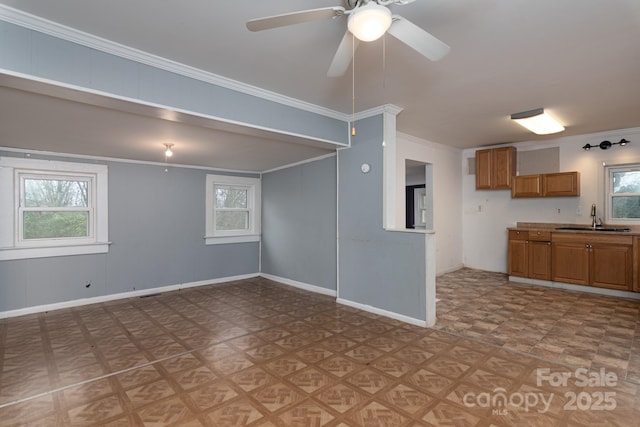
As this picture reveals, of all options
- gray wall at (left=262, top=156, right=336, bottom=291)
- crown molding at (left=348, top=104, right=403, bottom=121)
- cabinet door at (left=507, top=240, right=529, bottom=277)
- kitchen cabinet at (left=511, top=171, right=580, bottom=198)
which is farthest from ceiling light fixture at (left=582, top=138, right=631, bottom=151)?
gray wall at (left=262, top=156, right=336, bottom=291)

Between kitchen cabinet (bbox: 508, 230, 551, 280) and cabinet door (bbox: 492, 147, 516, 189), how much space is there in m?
0.94

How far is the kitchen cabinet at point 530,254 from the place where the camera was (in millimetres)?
5215

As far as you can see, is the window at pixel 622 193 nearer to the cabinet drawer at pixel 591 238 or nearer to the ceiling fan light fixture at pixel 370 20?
the cabinet drawer at pixel 591 238

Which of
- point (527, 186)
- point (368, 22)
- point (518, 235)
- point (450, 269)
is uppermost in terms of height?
point (368, 22)

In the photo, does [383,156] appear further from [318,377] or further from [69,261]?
[69,261]

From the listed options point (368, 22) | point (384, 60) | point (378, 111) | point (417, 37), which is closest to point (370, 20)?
point (368, 22)

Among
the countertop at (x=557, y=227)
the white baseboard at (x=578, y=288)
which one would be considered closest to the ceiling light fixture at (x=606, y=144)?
the countertop at (x=557, y=227)

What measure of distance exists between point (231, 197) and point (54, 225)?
2.79m

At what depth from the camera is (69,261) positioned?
4520 mm

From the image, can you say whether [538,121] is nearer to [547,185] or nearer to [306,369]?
[547,185]

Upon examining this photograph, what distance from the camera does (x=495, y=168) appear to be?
5.96m

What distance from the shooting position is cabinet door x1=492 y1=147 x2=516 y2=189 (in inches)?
228

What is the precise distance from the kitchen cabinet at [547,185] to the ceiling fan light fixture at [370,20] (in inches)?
206

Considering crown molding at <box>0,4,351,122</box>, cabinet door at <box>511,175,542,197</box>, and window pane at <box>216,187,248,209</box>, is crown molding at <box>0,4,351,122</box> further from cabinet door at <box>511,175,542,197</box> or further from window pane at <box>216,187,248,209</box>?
cabinet door at <box>511,175,542,197</box>
